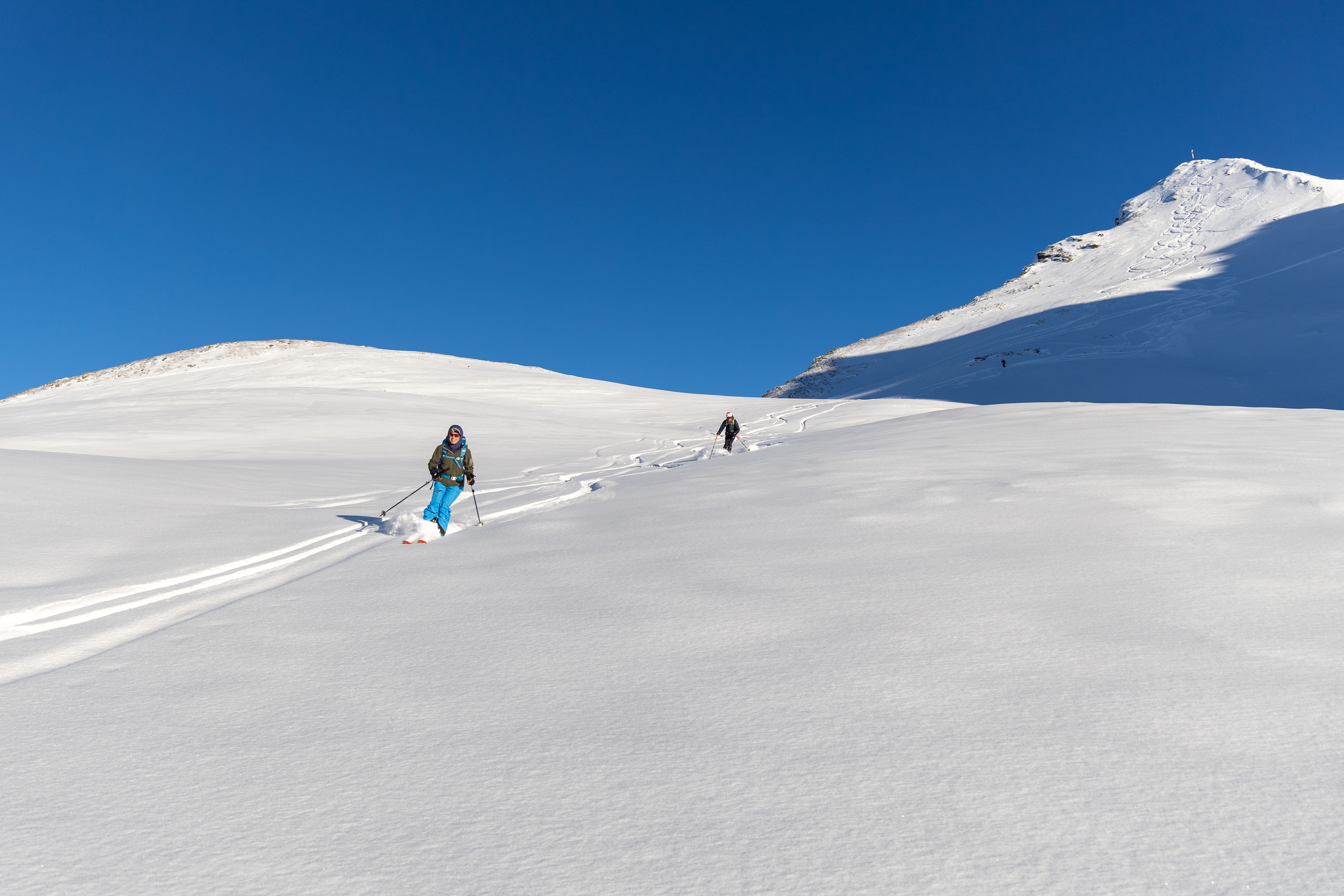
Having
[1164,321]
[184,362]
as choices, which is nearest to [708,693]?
[1164,321]

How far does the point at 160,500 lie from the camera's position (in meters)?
10.5

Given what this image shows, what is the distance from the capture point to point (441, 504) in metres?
9.46

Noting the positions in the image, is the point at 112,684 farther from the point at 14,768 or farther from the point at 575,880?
the point at 575,880

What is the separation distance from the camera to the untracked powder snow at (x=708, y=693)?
7.84 ft

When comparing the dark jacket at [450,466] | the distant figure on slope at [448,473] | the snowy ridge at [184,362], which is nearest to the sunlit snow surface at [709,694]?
the distant figure on slope at [448,473]

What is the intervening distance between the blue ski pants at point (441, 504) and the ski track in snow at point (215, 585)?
0.55 feet

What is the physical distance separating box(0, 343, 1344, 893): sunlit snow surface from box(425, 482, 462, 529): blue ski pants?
0.41 meters

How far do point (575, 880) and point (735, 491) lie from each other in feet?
25.7

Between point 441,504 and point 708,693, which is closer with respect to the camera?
point 708,693

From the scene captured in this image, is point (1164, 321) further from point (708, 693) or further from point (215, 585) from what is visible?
point (215, 585)

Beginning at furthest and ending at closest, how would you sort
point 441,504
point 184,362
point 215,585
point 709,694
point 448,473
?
point 184,362, point 448,473, point 441,504, point 215,585, point 709,694

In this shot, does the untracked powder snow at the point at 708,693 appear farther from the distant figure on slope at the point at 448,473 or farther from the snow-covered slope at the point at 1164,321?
the snow-covered slope at the point at 1164,321

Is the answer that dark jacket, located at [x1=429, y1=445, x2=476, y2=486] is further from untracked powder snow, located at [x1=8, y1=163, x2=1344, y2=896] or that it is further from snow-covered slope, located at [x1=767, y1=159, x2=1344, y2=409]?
snow-covered slope, located at [x1=767, y1=159, x2=1344, y2=409]

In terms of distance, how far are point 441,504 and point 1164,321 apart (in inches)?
1896
